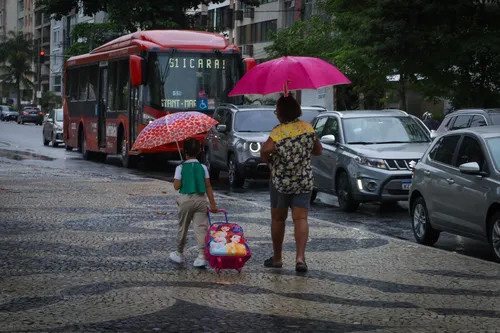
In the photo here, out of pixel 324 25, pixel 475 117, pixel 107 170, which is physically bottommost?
→ pixel 107 170

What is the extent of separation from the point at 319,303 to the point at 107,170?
1995 centimetres

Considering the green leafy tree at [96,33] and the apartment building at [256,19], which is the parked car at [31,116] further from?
the green leafy tree at [96,33]

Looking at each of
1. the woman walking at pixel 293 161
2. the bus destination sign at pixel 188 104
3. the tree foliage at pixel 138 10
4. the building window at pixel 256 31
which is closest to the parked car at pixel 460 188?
the woman walking at pixel 293 161

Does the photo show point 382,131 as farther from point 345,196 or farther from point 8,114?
point 8,114

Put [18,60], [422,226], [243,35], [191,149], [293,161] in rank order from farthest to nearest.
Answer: [18,60] → [243,35] → [422,226] → [191,149] → [293,161]

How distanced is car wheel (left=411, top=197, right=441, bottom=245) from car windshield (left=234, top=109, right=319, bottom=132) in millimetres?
10499

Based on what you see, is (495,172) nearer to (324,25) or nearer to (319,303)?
(319,303)

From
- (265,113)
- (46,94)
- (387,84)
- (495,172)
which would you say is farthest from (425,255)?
(46,94)

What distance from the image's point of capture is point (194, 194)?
10.3 metres

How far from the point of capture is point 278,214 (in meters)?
10.3

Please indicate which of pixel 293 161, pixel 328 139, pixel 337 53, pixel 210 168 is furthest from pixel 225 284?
pixel 337 53

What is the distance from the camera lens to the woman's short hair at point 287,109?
33.2 feet

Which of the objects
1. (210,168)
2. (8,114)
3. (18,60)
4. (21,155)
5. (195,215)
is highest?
(18,60)

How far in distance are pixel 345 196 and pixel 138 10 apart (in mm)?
35106
